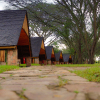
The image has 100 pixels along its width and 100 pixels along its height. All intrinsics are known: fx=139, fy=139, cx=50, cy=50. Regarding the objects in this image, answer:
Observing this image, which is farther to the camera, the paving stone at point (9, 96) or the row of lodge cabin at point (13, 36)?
the row of lodge cabin at point (13, 36)

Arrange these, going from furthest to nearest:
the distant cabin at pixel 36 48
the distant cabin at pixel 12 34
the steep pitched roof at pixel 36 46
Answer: the steep pitched roof at pixel 36 46
the distant cabin at pixel 36 48
the distant cabin at pixel 12 34

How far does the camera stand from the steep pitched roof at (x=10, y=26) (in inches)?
369

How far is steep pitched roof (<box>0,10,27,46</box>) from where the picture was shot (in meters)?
9.38

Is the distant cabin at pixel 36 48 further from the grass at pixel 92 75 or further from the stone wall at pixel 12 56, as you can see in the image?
the grass at pixel 92 75

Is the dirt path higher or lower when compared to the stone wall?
lower

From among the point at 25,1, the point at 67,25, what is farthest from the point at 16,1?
the point at 67,25

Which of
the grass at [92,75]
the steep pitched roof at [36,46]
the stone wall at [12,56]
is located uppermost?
the steep pitched roof at [36,46]

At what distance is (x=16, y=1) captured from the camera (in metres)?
13.7

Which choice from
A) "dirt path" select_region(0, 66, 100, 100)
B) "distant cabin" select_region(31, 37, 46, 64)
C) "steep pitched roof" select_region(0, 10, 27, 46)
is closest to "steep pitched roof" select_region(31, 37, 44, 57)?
"distant cabin" select_region(31, 37, 46, 64)

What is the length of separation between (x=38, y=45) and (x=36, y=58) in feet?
6.48

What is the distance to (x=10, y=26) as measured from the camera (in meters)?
10.4

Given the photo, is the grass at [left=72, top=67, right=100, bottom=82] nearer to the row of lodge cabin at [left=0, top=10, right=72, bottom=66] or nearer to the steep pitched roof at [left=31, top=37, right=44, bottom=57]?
the row of lodge cabin at [left=0, top=10, right=72, bottom=66]

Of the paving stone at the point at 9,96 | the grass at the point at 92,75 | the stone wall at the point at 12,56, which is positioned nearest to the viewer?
the paving stone at the point at 9,96

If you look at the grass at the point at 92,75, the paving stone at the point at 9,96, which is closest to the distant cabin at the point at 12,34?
the grass at the point at 92,75
